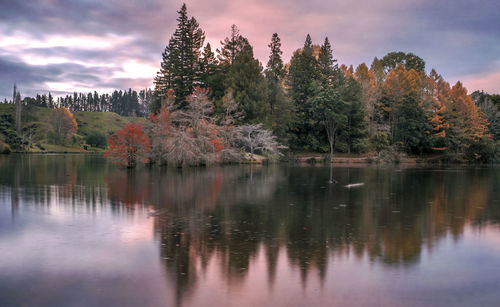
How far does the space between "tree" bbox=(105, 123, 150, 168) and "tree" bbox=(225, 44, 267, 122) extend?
2093cm

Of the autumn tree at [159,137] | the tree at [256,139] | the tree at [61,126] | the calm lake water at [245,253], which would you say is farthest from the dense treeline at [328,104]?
the tree at [61,126]

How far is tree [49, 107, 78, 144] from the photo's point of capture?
11750cm

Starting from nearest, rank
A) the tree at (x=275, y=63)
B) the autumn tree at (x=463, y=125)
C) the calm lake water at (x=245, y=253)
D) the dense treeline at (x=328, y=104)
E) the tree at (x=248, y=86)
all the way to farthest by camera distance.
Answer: the calm lake water at (x=245, y=253) → the tree at (x=248, y=86) → the dense treeline at (x=328, y=104) → the autumn tree at (x=463, y=125) → the tree at (x=275, y=63)

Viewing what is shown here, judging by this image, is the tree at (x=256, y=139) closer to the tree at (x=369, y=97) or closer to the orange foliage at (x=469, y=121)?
the tree at (x=369, y=97)

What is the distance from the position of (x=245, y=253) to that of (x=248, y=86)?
53507 mm

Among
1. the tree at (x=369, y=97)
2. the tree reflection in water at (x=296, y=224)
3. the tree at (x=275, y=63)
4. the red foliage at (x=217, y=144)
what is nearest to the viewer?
the tree reflection in water at (x=296, y=224)

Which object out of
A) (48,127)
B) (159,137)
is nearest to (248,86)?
(159,137)

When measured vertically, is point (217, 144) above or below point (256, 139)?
below

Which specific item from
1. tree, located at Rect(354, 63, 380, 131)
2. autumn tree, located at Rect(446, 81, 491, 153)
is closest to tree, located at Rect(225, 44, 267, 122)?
tree, located at Rect(354, 63, 380, 131)

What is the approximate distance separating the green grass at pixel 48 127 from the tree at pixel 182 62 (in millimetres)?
31957

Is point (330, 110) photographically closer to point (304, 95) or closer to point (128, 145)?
point (304, 95)

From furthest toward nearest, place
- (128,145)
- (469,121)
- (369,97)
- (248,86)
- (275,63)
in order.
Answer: (275,63) < (369,97) < (469,121) < (248,86) < (128,145)

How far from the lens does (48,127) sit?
120 meters

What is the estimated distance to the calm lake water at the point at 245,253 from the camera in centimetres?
638
